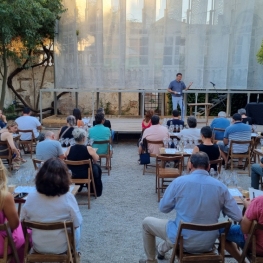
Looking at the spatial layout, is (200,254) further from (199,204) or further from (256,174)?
(256,174)

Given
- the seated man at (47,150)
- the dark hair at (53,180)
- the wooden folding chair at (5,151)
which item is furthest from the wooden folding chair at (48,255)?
the wooden folding chair at (5,151)

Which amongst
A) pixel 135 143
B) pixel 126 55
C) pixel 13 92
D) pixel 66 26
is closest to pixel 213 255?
pixel 135 143

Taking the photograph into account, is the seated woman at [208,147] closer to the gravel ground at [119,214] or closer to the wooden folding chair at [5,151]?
the gravel ground at [119,214]

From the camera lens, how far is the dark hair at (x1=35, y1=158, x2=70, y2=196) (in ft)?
9.04

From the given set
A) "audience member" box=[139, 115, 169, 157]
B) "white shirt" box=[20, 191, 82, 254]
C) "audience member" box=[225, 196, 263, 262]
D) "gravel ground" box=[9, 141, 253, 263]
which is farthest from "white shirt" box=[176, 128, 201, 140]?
"white shirt" box=[20, 191, 82, 254]

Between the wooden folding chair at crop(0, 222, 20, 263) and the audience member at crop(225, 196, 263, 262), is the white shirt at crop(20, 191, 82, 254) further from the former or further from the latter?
the audience member at crop(225, 196, 263, 262)

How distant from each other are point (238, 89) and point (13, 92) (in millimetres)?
8868

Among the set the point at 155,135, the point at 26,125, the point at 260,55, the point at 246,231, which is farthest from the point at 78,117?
the point at 260,55

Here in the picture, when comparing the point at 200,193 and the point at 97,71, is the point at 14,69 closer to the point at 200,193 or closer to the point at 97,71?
the point at 97,71

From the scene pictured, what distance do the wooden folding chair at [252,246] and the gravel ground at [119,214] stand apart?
2.55 feet

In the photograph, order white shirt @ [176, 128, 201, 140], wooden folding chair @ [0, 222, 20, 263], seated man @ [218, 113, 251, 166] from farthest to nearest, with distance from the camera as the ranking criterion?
seated man @ [218, 113, 251, 166] < white shirt @ [176, 128, 201, 140] < wooden folding chair @ [0, 222, 20, 263]

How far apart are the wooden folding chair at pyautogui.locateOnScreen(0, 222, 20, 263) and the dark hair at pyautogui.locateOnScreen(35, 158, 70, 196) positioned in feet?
1.28

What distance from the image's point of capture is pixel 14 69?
13.3 m

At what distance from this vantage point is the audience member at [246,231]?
2.59 meters
